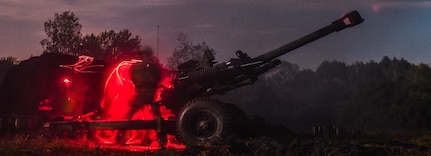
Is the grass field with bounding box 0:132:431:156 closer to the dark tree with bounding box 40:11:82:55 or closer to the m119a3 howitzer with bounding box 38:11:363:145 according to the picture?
the m119a3 howitzer with bounding box 38:11:363:145

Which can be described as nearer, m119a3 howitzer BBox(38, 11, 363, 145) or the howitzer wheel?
the howitzer wheel

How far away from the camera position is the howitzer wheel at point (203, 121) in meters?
12.9

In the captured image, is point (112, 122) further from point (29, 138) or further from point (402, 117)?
point (402, 117)

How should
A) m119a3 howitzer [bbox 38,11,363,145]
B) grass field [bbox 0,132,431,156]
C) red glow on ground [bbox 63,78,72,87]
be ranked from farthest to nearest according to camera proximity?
red glow on ground [bbox 63,78,72,87] < m119a3 howitzer [bbox 38,11,363,145] < grass field [bbox 0,132,431,156]

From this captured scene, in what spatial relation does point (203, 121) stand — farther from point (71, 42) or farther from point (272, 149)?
point (71, 42)

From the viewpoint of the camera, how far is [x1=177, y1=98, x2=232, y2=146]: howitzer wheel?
42.2 ft

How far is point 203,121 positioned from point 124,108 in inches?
132

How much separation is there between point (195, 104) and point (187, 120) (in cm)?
47

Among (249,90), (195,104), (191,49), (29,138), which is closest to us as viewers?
(195,104)

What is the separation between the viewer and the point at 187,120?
13.3 meters

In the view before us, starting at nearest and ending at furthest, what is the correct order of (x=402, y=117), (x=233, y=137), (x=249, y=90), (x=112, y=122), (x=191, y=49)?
1. (x=233, y=137)
2. (x=112, y=122)
3. (x=402, y=117)
4. (x=191, y=49)
5. (x=249, y=90)

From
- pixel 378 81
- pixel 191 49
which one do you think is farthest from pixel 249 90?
pixel 378 81

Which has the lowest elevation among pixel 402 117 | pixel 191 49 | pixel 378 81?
pixel 402 117

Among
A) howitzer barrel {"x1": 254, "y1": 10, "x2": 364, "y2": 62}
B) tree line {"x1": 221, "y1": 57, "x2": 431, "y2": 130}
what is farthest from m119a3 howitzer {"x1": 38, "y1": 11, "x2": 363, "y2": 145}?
tree line {"x1": 221, "y1": 57, "x2": 431, "y2": 130}
